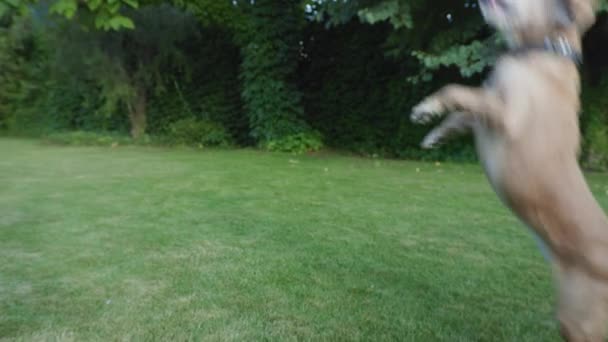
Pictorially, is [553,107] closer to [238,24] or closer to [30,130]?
[238,24]

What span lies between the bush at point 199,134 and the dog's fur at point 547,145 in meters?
12.8

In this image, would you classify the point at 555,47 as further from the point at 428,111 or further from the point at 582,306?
the point at 582,306

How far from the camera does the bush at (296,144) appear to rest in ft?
40.6

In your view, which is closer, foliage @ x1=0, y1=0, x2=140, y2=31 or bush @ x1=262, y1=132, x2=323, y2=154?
foliage @ x1=0, y1=0, x2=140, y2=31

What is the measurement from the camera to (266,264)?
3.67m

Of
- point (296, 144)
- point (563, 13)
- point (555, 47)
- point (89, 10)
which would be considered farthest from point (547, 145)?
point (296, 144)

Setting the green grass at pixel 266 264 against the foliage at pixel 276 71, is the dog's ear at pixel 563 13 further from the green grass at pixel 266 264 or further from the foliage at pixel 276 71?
the foliage at pixel 276 71

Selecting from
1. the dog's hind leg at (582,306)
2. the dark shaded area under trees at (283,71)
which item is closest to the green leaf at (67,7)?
the dog's hind leg at (582,306)

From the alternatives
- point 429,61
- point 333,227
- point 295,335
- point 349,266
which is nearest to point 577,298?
point 295,335

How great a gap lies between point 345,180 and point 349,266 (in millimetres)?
4135

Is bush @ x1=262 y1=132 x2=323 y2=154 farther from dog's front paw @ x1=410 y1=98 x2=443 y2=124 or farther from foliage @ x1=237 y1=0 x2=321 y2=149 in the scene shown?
dog's front paw @ x1=410 y1=98 x2=443 y2=124

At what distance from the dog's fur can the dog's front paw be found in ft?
0.13

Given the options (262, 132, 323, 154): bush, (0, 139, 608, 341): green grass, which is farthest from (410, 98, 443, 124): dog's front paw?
(262, 132, 323, 154): bush

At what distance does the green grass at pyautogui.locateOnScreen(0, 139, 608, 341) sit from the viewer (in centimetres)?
270
